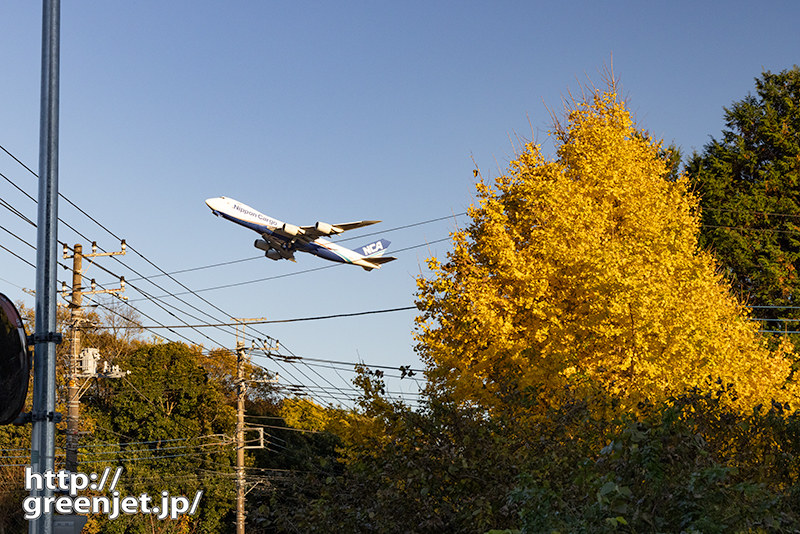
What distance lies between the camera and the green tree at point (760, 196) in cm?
3836

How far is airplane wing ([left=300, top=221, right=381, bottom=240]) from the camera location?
36.3 meters

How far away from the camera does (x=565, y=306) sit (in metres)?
18.0

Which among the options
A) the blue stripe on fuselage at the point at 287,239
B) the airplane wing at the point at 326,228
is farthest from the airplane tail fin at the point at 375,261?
the airplane wing at the point at 326,228

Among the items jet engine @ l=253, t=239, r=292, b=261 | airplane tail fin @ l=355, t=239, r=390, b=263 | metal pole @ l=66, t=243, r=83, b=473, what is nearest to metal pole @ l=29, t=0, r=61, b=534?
metal pole @ l=66, t=243, r=83, b=473

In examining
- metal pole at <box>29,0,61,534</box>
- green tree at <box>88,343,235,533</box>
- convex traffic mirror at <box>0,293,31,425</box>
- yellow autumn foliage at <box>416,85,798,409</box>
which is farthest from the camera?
green tree at <box>88,343,235,533</box>

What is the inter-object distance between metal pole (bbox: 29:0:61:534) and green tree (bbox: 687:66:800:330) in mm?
34761

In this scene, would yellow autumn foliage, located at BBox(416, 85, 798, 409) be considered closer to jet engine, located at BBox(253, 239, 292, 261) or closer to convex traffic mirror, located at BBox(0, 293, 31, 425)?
convex traffic mirror, located at BBox(0, 293, 31, 425)

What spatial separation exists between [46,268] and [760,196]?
41.1 metres

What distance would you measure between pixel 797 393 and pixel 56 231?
2140 centimetres

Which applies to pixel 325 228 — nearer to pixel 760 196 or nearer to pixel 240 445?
pixel 240 445

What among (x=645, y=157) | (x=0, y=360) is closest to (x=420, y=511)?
(x=0, y=360)

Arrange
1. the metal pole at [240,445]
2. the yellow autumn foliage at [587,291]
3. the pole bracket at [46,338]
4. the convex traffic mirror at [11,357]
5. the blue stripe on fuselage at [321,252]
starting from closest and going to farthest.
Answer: the convex traffic mirror at [11,357], the pole bracket at [46,338], the yellow autumn foliage at [587,291], the metal pole at [240,445], the blue stripe on fuselage at [321,252]

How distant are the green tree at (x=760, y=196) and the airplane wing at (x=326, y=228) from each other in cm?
1708

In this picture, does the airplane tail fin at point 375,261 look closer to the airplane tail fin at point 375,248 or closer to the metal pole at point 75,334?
the airplane tail fin at point 375,248
